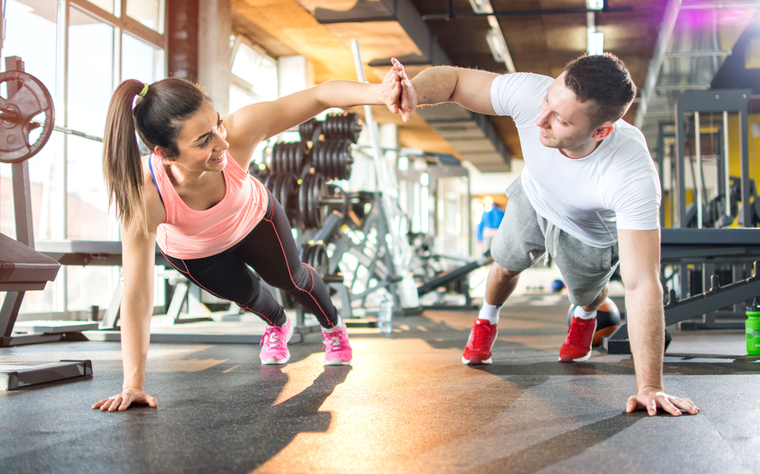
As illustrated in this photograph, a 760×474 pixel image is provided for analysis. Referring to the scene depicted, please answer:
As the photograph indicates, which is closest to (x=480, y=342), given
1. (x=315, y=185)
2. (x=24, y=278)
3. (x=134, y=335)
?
(x=134, y=335)

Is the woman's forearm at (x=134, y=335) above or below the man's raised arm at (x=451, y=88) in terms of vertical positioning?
below

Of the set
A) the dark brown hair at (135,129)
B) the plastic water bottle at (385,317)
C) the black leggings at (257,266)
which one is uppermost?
the dark brown hair at (135,129)

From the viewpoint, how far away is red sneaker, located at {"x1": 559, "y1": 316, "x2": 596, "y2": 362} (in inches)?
91.0

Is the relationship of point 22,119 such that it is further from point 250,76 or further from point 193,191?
point 250,76

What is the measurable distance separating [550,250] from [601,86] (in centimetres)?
67

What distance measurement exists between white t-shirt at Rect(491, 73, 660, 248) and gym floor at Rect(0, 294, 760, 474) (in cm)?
49

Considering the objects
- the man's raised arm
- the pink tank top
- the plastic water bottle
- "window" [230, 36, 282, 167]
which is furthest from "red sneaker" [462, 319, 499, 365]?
"window" [230, 36, 282, 167]

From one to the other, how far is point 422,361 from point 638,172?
1272mm

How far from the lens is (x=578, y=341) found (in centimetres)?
234

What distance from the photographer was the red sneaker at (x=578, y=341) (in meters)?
2.31

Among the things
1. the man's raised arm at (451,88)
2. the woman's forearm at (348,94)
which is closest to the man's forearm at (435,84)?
the man's raised arm at (451,88)

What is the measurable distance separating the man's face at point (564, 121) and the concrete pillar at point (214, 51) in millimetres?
4725

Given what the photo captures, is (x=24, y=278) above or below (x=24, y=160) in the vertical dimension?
below

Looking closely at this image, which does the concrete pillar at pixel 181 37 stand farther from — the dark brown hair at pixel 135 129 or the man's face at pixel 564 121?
the man's face at pixel 564 121
